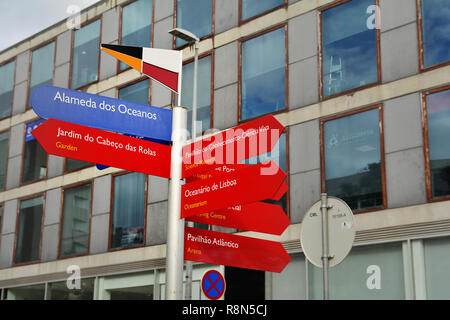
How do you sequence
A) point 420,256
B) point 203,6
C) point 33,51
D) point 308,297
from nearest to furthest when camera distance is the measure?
point 420,256 < point 308,297 < point 203,6 < point 33,51

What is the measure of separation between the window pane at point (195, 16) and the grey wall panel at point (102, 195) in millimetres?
5185

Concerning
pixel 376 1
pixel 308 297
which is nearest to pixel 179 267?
pixel 308 297

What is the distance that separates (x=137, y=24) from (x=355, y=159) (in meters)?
10.8

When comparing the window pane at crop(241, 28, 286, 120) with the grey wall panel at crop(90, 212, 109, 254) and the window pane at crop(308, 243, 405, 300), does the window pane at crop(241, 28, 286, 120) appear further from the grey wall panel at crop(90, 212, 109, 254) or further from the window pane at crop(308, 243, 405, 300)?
the grey wall panel at crop(90, 212, 109, 254)

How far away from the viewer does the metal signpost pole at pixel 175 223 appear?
7.08 m

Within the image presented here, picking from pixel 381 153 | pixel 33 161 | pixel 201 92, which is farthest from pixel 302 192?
pixel 33 161

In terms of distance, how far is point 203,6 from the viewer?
866 inches

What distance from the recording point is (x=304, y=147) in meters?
17.9

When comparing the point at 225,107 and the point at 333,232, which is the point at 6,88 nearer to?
the point at 225,107

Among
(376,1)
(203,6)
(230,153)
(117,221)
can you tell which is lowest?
(230,153)

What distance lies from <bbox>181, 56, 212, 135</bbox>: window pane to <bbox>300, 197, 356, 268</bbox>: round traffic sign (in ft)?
41.3

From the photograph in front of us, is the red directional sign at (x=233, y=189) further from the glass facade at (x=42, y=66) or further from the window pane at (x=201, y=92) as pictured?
the glass facade at (x=42, y=66)
